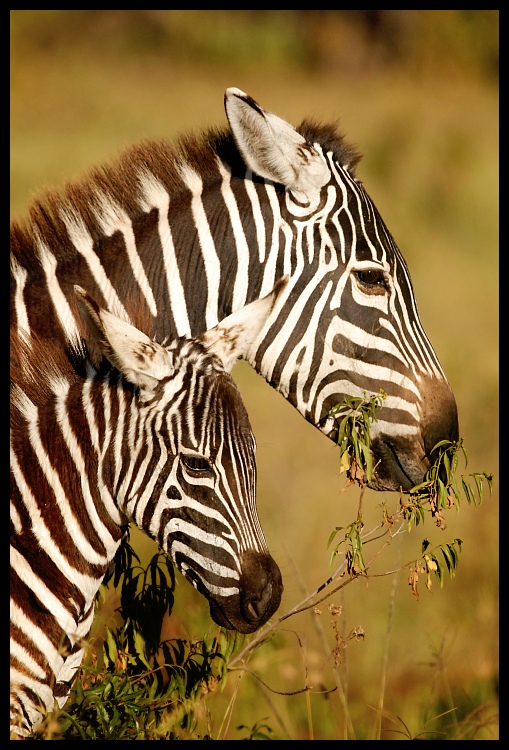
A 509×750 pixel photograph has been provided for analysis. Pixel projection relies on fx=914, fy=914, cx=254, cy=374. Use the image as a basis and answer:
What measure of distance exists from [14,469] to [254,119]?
246 centimetres

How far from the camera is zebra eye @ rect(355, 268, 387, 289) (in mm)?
5508

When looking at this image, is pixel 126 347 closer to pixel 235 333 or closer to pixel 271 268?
pixel 235 333

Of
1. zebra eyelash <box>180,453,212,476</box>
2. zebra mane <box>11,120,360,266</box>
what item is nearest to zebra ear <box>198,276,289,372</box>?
zebra eyelash <box>180,453,212,476</box>

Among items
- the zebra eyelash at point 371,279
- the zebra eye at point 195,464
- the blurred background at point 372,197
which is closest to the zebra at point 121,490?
the zebra eye at point 195,464

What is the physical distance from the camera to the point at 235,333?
4.49 metres

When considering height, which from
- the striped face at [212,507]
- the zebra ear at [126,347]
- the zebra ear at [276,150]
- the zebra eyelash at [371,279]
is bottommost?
the striped face at [212,507]

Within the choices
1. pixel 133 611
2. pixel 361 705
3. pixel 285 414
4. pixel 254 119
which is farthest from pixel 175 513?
pixel 285 414

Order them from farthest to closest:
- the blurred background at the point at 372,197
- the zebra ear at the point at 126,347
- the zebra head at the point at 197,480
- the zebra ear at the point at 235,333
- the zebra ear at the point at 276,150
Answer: the blurred background at the point at 372,197
the zebra ear at the point at 276,150
the zebra ear at the point at 235,333
the zebra head at the point at 197,480
the zebra ear at the point at 126,347

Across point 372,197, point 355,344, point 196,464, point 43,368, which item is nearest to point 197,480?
point 196,464

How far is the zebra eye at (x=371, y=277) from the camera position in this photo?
551 cm

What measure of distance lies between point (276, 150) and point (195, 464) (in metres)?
2.20

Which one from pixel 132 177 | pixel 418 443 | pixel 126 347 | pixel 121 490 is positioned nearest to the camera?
pixel 126 347

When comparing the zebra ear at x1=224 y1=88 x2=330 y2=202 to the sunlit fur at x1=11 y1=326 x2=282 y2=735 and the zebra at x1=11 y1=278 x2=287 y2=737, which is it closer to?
the zebra at x1=11 y1=278 x2=287 y2=737

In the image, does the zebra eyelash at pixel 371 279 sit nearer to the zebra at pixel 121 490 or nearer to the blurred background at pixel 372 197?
the zebra at pixel 121 490
